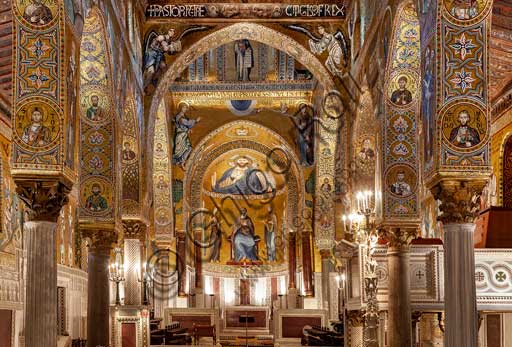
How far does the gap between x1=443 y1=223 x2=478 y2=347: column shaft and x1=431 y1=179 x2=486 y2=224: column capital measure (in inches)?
3.9

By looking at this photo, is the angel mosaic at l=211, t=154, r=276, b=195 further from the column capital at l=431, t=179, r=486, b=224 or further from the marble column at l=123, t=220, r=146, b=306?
the column capital at l=431, t=179, r=486, b=224

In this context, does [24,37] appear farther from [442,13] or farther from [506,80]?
[506,80]

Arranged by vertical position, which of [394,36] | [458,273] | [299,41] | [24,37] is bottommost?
[458,273]

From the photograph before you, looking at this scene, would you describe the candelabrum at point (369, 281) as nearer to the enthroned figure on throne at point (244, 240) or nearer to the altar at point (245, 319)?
the altar at point (245, 319)

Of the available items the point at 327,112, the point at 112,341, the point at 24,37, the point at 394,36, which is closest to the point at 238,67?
the point at 327,112

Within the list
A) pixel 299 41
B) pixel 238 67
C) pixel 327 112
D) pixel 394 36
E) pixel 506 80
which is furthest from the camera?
pixel 238 67

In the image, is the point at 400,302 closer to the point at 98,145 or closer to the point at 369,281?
the point at 369,281

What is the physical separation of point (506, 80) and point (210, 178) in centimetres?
1959

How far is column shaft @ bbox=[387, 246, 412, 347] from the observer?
595 inches

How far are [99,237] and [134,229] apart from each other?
4.55 meters

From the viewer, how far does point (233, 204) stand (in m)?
35.8

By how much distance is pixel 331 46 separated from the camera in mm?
22109

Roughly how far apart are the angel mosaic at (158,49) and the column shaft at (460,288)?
1274 centimetres

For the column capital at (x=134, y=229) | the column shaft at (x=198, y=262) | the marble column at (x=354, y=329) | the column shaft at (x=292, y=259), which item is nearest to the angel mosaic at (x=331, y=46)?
the column capital at (x=134, y=229)
